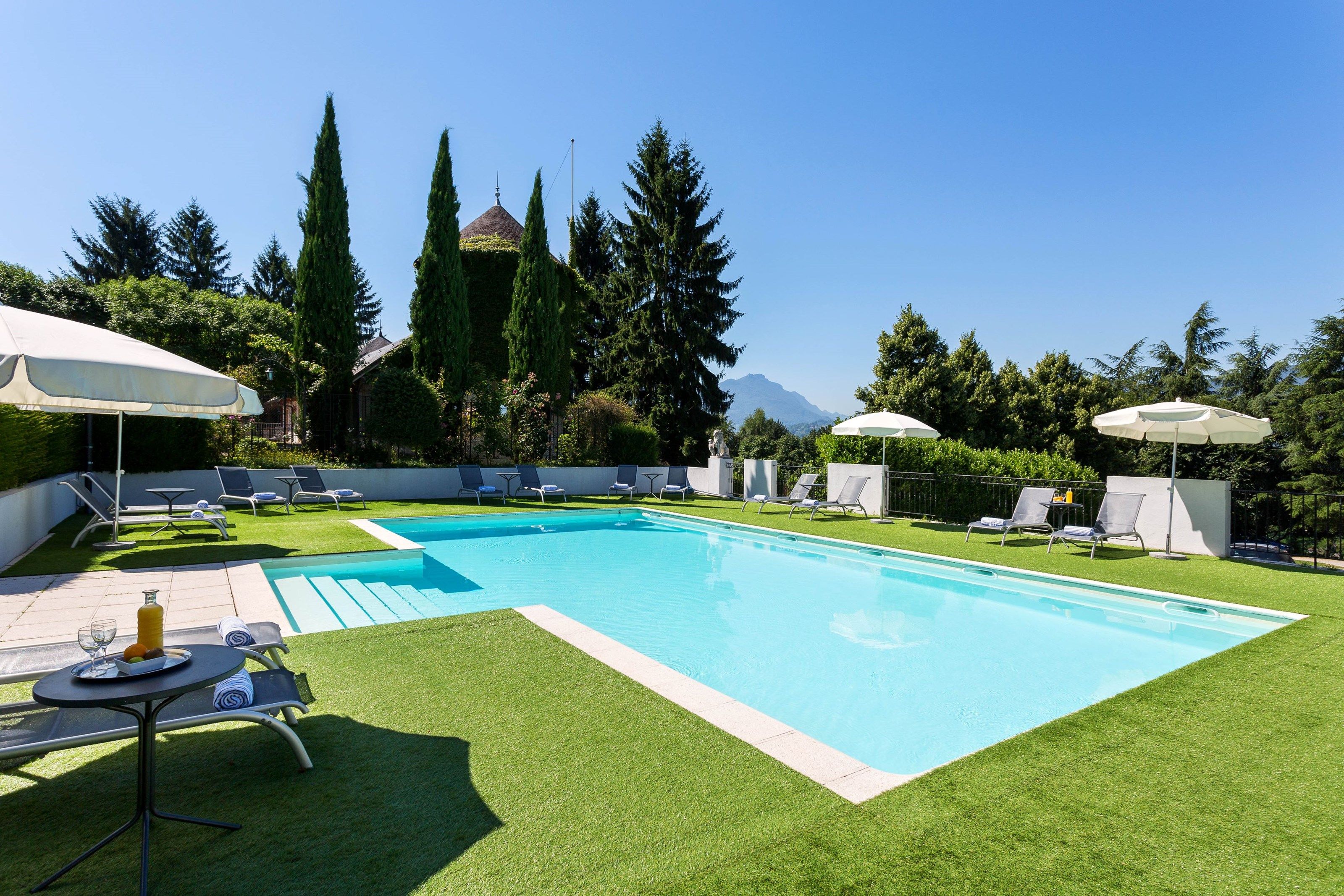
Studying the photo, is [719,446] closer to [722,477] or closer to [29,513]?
[722,477]

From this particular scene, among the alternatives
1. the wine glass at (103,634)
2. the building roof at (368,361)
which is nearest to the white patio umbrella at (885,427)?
the wine glass at (103,634)

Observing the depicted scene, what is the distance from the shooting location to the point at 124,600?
18.2 ft

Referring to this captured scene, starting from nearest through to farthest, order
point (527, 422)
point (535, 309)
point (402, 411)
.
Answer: point (402, 411)
point (527, 422)
point (535, 309)

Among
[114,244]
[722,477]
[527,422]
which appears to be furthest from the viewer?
[114,244]

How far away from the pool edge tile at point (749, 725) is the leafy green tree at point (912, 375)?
2319cm

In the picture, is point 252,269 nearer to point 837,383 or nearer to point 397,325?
point 397,325

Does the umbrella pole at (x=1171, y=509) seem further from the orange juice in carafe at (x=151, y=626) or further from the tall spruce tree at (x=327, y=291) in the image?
the tall spruce tree at (x=327, y=291)

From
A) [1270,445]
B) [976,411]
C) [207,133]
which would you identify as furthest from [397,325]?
[1270,445]

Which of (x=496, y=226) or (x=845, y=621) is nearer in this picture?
(x=845, y=621)

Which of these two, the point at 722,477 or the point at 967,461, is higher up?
the point at 967,461

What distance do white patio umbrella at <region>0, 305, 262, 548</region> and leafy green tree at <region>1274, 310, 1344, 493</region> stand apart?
35.3m

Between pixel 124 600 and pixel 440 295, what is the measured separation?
1303cm

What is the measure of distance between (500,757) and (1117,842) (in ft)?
8.19

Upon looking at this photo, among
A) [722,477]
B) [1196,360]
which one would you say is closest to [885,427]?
[722,477]
